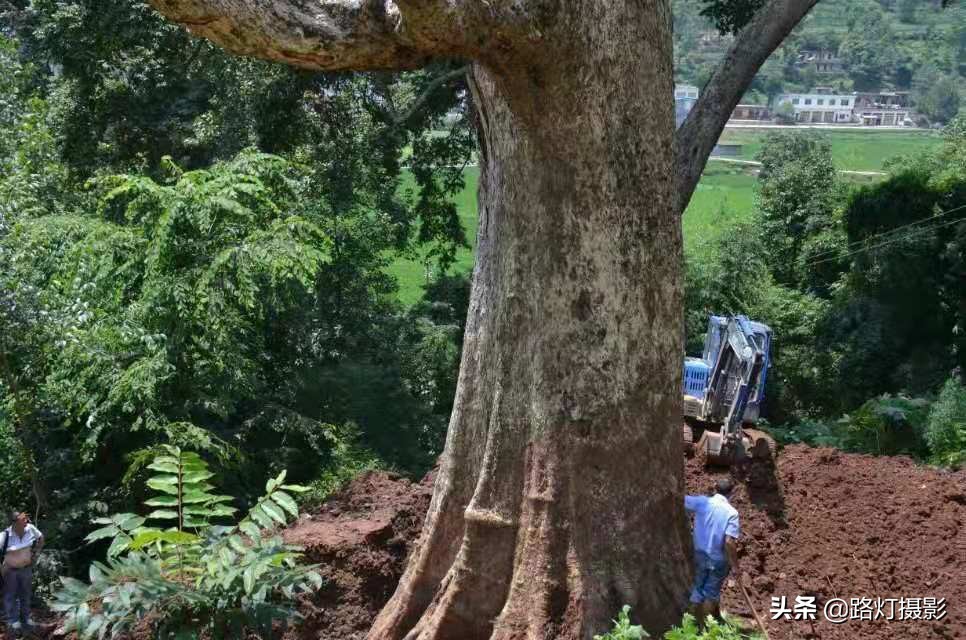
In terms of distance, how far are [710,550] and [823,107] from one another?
308 ft

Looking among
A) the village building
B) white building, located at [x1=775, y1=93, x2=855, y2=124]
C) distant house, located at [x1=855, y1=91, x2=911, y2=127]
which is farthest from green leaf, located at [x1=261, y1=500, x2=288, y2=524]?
white building, located at [x1=775, y1=93, x2=855, y2=124]

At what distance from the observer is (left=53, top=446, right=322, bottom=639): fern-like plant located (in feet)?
17.5

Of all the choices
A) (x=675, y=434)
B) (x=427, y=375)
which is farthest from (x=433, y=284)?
(x=675, y=434)

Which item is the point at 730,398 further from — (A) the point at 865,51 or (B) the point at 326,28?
(A) the point at 865,51

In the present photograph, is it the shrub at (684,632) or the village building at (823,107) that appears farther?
the village building at (823,107)

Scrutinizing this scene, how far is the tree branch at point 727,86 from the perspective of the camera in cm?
1056

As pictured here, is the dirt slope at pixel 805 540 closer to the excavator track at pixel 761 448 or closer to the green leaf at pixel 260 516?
the excavator track at pixel 761 448

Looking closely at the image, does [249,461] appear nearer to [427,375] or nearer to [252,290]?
[252,290]

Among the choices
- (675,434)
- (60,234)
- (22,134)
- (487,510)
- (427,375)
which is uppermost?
(22,134)

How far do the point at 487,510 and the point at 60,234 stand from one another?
633cm

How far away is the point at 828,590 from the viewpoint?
279 inches

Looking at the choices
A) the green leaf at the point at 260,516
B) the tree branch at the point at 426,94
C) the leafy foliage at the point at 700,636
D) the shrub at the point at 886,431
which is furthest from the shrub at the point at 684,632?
the tree branch at the point at 426,94

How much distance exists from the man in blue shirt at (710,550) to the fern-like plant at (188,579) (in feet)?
7.15

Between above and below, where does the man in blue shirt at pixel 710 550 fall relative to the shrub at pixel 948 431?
above
